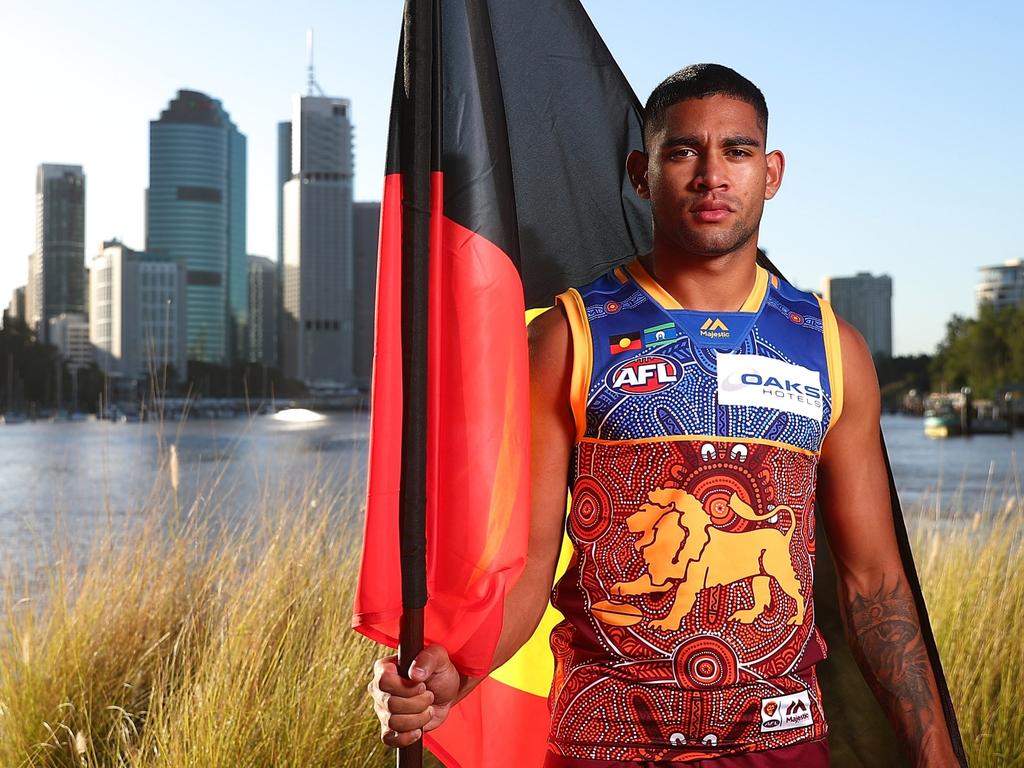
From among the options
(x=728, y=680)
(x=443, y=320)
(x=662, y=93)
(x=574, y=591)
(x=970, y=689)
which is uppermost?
(x=662, y=93)

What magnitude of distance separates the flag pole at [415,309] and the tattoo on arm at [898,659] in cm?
96

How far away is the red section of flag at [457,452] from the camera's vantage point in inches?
73.3

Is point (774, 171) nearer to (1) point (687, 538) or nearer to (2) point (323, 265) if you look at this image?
(1) point (687, 538)

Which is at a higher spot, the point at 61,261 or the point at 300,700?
the point at 61,261

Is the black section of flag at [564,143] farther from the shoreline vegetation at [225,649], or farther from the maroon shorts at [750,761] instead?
the shoreline vegetation at [225,649]

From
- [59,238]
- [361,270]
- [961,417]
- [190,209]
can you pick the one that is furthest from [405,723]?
[190,209]

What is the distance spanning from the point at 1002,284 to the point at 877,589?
527 ft

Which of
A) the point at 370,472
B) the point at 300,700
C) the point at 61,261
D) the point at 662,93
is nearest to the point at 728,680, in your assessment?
the point at 370,472

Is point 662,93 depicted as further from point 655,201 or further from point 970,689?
point 970,689

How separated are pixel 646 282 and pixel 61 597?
390cm

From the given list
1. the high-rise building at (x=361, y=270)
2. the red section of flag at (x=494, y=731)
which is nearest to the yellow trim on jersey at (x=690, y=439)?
the red section of flag at (x=494, y=731)

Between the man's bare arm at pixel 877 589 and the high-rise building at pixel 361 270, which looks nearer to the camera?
the man's bare arm at pixel 877 589

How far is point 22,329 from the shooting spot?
4033 inches

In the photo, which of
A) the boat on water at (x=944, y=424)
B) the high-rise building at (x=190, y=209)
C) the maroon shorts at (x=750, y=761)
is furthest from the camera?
the high-rise building at (x=190, y=209)
